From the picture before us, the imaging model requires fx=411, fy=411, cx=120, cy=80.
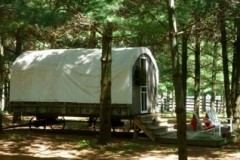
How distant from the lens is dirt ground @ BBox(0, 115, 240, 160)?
12.5 metres

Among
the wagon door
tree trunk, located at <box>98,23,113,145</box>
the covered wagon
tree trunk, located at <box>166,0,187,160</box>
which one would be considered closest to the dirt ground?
tree trunk, located at <box>98,23,113,145</box>

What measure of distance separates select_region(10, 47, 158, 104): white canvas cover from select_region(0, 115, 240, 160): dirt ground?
2.13 metres

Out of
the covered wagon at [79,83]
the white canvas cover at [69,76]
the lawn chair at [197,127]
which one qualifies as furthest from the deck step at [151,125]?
the lawn chair at [197,127]

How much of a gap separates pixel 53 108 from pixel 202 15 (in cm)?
1044

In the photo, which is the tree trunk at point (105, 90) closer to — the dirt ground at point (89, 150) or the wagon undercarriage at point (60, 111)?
the dirt ground at point (89, 150)

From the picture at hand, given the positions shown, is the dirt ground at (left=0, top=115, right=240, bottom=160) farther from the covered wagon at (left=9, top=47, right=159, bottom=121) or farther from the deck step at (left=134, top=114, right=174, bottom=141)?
the covered wagon at (left=9, top=47, right=159, bottom=121)

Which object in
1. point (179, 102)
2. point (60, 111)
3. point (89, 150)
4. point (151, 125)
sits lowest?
point (89, 150)

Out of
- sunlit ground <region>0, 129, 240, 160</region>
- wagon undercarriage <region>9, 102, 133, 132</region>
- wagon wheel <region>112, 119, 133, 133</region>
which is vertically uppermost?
wagon undercarriage <region>9, 102, 133, 132</region>

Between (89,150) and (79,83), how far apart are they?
434 centimetres

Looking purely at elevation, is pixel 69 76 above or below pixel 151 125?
above

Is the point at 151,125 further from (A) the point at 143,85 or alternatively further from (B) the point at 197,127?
(B) the point at 197,127

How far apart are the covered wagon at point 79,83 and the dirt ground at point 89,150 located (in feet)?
5.90

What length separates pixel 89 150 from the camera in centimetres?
1353

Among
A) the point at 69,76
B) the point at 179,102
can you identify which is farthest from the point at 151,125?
the point at 179,102
